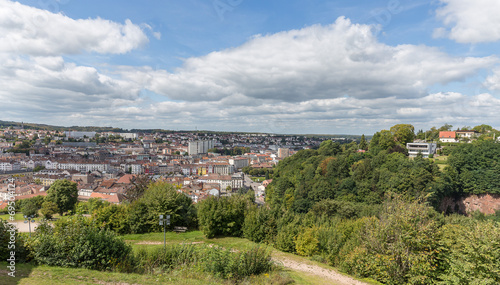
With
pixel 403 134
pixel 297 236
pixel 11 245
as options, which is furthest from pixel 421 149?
pixel 11 245

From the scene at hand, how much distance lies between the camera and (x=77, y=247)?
7.94 metres

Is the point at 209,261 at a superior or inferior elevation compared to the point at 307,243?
superior

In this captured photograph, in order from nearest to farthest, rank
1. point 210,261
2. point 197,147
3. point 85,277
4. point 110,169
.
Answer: point 85,277, point 210,261, point 110,169, point 197,147

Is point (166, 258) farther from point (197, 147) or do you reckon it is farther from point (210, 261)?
point (197, 147)

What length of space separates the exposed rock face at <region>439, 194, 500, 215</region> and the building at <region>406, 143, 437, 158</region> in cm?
1200

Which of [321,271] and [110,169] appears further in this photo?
[110,169]

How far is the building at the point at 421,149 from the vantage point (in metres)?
49.4

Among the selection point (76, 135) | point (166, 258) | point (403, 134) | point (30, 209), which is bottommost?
point (30, 209)

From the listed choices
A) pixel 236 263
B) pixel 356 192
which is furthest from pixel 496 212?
pixel 236 263

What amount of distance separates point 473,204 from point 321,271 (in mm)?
38163

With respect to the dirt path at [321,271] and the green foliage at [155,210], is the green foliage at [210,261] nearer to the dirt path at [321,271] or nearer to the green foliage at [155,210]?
the dirt path at [321,271]

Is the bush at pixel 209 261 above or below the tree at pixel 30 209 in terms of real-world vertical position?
above

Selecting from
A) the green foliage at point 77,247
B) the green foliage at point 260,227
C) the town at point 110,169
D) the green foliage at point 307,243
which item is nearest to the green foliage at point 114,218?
the green foliage at point 77,247

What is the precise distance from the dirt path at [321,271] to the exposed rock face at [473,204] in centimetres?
3177
